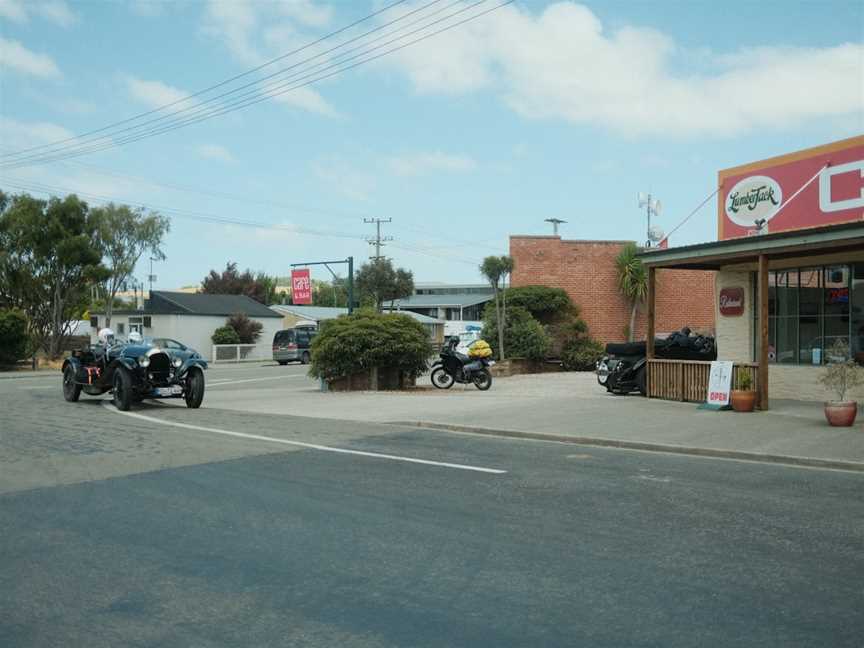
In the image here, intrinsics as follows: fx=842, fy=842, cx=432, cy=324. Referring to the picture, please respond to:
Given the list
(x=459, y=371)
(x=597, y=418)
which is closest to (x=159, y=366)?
(x=459, y=371)

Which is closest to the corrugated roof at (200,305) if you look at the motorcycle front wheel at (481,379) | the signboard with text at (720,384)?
the motorcycle front wheel at (481,379)

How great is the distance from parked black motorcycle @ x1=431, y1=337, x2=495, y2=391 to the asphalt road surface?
10.9 m

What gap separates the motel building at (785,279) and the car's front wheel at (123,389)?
1070cm

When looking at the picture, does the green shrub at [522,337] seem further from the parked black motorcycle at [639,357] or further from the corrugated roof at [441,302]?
the corrugated roof at [441,302]

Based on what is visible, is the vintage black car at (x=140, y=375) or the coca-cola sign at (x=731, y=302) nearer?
the vintage black car at (x=140, y=375)

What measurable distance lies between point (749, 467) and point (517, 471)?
110 inches

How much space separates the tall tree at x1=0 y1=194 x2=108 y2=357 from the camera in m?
41.0

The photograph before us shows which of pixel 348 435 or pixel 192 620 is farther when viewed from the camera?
pixel 348 435

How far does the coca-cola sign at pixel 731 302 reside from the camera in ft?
60.4

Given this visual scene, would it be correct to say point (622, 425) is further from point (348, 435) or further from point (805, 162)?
point (805, 162)

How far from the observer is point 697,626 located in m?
4.57

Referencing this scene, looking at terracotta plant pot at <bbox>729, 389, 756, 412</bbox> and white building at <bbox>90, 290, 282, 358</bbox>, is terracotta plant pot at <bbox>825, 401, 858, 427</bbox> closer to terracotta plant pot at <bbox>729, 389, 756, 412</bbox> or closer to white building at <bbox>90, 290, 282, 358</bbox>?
terracotta plant pot at <bbox>729, 389, 756, 412</bbox>

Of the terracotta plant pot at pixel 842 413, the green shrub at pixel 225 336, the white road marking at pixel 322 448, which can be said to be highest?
the green shrub at pixel 225 336

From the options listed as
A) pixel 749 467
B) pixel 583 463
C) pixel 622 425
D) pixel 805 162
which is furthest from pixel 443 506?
pixel 805 162
